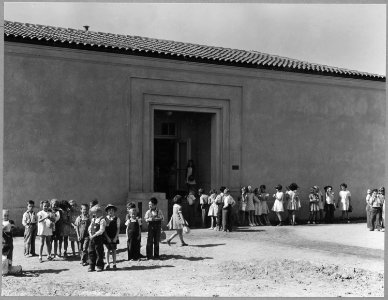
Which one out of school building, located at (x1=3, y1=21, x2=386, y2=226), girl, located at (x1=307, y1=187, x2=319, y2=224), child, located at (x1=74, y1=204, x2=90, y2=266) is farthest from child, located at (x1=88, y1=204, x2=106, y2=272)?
girl, located at (x1=307, y1=187, x2=319, y2=224)

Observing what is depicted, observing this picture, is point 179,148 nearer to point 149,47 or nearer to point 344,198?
point 149,47

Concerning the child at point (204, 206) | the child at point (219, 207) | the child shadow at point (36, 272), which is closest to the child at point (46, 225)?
the child shadow at point (36, 272)

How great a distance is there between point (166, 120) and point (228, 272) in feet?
34.1

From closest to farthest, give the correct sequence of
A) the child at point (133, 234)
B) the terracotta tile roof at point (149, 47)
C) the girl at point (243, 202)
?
1. the child at point (133, 234)
2. the terracotta tile roof at point (149, 47)
3. the girl at point (243, 202)

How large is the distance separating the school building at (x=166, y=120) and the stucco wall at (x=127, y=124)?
0.04 metres

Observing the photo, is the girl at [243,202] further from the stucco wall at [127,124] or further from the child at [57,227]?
the child at [57,227]

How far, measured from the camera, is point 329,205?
20516mm

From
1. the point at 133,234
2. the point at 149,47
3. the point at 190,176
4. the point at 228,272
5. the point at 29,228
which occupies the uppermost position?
the point at 149,47

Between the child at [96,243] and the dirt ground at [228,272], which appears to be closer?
the dirt ground at [228,272]

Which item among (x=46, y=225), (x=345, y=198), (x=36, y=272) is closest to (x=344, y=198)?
(x=345, y=198)

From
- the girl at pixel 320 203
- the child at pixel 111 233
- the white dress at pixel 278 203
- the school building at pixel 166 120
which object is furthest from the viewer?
the girl at pixel 320 203

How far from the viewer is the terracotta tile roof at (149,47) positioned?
54.6ft

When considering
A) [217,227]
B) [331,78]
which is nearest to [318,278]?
[217,227]

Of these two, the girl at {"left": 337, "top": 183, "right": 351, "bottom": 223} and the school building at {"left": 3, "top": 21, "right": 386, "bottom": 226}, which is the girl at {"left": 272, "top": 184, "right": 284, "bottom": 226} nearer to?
the school building at {"left": 3, "top": 21, "right": 386, "bottom": 226}
